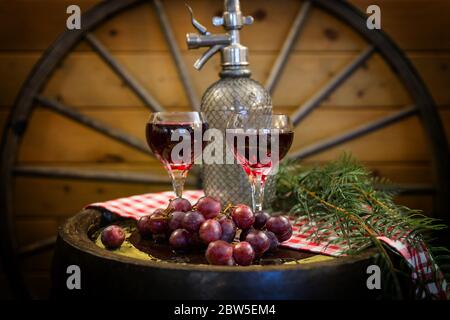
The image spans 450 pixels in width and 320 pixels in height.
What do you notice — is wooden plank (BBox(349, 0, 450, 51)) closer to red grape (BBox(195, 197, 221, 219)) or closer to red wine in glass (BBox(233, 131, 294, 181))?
red wine in glass (BBox(233, 131, 294, 181))

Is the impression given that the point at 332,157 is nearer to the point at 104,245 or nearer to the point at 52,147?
the point at 52,147

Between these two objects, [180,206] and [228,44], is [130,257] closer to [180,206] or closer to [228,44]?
[180,206]

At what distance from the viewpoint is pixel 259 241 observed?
2.92ft

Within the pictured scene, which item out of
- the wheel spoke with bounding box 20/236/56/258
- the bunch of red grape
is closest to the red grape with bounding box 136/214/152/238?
the bunch of red grape

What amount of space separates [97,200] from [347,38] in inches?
38.3

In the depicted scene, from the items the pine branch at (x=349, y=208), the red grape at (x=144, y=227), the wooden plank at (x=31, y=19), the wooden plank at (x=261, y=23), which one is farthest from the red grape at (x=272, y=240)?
the wooden plank at (x=31, y=19)

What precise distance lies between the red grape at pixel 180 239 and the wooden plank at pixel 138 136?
1.01 meters

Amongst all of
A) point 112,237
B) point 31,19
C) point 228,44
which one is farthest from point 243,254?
point 31,19

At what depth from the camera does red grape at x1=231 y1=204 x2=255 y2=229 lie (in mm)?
946

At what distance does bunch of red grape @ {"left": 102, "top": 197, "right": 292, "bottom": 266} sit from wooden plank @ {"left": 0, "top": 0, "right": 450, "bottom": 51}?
100 centimetres

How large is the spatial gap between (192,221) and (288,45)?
1050 millimetres

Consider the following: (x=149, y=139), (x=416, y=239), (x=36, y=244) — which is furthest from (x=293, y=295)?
(x=36, y=244)

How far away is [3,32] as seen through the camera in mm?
1869

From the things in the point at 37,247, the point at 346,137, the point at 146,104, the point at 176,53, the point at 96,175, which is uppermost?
the point at 176,53
